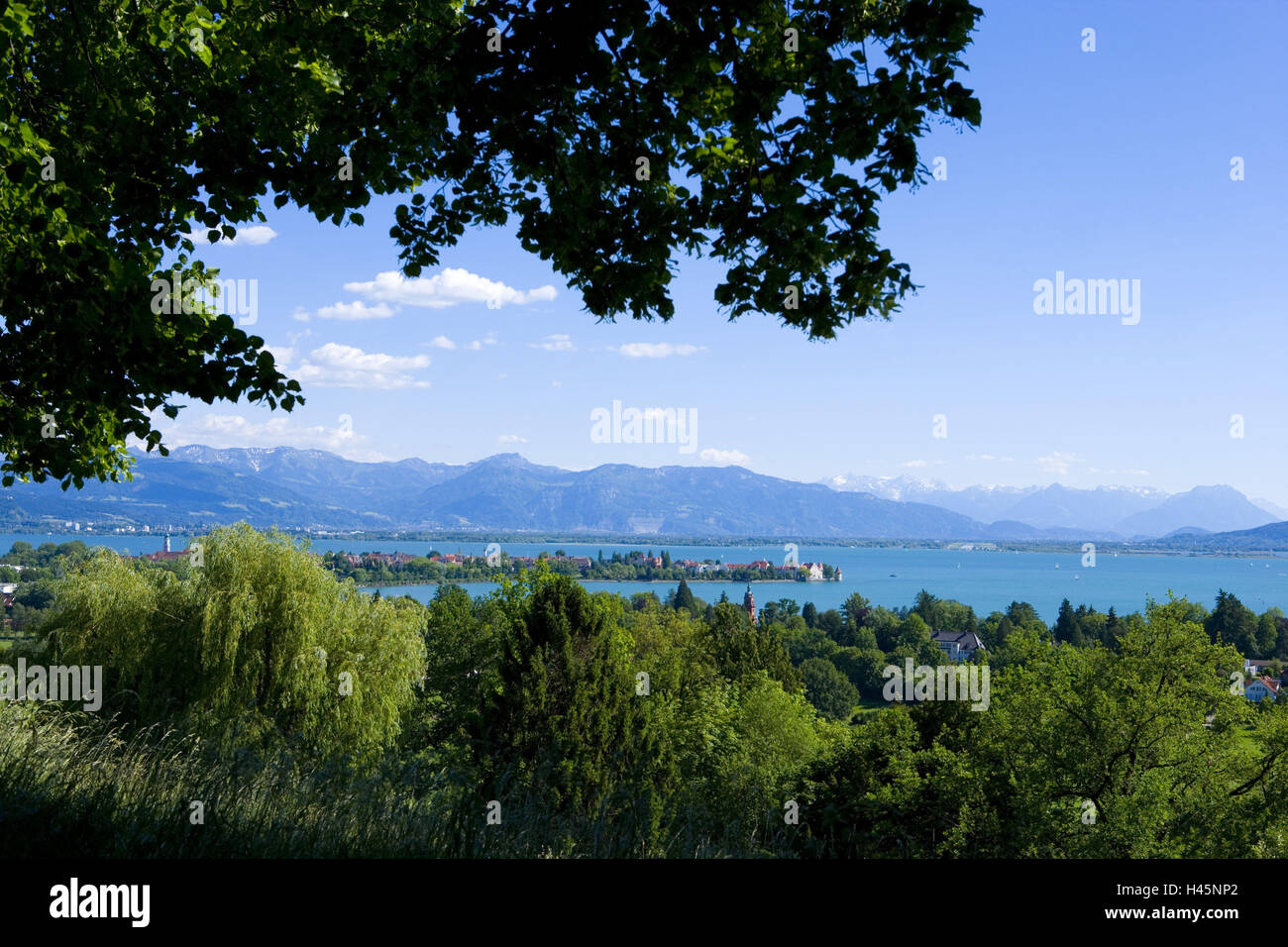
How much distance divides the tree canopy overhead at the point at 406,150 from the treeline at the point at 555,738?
2.97m

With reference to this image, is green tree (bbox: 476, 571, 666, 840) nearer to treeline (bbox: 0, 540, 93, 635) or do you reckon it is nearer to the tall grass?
treeline (bbox: 0, 540, 93, 635)

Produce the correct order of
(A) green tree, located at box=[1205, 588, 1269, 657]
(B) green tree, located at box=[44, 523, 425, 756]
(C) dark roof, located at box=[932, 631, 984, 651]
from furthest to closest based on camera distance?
1. (C) dark roof, located at box=[932, 631, 984, 651]
2. (A) green tree, located at box=[1205, 588, 1269, 657]
3. (B) green tree, located at box=[44, 523, 425, 756]

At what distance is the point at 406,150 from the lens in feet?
19.6

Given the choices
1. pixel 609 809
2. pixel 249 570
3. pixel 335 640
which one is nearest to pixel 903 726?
pixel 335 640

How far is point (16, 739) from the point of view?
558 cm

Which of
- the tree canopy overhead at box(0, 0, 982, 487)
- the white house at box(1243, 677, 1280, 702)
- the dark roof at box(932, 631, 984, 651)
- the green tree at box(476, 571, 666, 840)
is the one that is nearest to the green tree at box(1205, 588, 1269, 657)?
the white house at box(1243, 677, 1280, 702)

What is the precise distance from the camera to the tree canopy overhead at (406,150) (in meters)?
4.60

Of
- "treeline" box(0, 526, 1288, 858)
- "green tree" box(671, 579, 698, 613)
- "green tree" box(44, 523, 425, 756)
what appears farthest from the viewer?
"green tree" box(671, 579, 698, 613)

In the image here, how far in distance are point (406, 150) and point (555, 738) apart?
17893mm

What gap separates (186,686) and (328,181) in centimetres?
1554

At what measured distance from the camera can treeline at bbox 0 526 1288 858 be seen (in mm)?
5160

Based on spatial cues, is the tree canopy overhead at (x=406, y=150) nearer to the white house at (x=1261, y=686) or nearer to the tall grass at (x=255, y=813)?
the tall grass at (x=255, y=813)

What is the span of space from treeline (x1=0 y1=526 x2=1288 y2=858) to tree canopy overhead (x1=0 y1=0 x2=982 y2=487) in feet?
9.74
